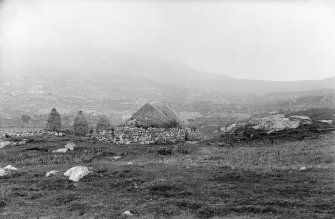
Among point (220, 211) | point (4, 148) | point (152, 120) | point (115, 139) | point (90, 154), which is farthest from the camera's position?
point (152, 120)

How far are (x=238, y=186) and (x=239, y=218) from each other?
4.88 metres

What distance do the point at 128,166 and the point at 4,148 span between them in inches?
822

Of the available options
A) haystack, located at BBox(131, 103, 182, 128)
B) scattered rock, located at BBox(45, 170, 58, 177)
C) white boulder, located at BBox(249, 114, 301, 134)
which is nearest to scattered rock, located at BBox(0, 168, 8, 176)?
scattered rock, located at BBox(45, 170, 58, 177)

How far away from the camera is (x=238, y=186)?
755 inches

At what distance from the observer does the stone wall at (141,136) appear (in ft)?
139

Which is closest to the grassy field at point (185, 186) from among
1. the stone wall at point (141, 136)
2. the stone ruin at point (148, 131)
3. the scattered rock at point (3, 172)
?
the scattered rock at point (3, 172)

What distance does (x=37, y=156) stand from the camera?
1325 inches

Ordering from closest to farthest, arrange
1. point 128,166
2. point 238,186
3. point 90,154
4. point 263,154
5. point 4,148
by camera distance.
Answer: point 238,186, point 128,166, point 263,154, point 90,154, point 4,148

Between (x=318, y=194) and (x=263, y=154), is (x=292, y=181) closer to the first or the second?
(x=318, y=194)

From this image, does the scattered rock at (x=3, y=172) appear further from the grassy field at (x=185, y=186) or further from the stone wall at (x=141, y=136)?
the stone wall at (x=141, y=136)

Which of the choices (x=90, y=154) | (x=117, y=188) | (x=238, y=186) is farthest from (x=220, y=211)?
(x=90, y=154)

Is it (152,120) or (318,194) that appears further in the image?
(152,120)

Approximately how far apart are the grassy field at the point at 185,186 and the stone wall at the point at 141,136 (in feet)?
33.2

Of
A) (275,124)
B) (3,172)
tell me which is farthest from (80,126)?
(3,172)
